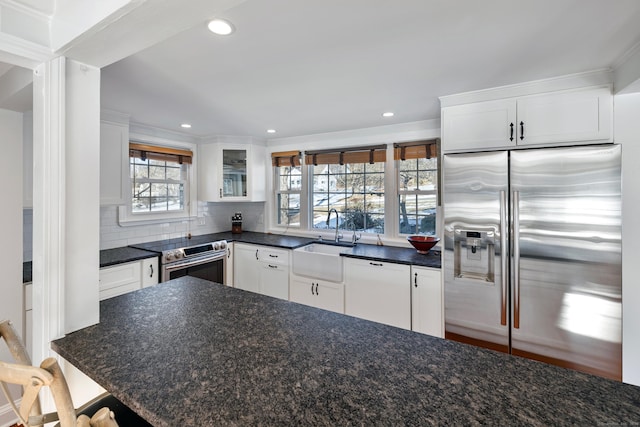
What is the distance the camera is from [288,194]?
417 centimetres

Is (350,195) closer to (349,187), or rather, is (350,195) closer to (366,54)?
→ (349,187)

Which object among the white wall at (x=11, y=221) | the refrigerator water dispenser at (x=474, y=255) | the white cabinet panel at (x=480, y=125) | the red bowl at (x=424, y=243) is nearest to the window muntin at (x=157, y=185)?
the white wall at (x=11, y=221)

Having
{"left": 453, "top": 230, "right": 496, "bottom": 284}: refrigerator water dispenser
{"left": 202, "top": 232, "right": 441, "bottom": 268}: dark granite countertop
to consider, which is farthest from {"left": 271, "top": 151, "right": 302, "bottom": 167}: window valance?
{"left": 453, "top": 230, "right": 496, "bottom": 284}: refrigerator water dispenser

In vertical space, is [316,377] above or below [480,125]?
below

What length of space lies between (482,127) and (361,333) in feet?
6.24

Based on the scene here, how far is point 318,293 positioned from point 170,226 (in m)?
2.07

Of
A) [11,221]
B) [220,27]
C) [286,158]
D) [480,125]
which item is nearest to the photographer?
[220,27]

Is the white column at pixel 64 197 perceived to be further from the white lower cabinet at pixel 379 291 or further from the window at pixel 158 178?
the window at pixel 158 178

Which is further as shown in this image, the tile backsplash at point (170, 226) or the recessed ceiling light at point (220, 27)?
the tile backsplash at point (170, 226)

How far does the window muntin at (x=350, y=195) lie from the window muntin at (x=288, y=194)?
0.86ft

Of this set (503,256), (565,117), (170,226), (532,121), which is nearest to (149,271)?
(170,226)

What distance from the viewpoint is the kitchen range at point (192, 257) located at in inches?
113

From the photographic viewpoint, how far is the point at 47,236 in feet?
3.51

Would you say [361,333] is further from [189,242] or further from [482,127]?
[189,242]
